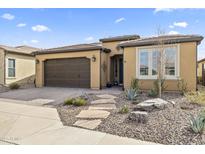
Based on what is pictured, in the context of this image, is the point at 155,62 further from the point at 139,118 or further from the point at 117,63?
the point at 139,118

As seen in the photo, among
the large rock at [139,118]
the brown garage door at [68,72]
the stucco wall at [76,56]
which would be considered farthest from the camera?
the brown garage door at [68,72]

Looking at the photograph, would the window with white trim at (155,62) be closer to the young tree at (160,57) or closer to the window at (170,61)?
the window at (170,61)

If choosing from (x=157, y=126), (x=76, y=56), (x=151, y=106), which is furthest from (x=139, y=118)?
(x=76, y=56)

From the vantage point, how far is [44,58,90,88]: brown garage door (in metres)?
14.2

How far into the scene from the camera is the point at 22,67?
59.9 ft

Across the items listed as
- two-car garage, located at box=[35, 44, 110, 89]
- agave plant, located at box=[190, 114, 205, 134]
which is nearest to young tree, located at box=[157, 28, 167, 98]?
two-car garage, located at box=[35, 44, 110, 89]

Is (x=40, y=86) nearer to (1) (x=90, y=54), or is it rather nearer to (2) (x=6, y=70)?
(2) (x=6, y=70)

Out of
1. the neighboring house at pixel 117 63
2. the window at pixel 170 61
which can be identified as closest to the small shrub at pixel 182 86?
the neighboring house at pixel 117 63

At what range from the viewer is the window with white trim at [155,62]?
432 inches

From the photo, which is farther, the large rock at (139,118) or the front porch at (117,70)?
the front porch at (117,70)

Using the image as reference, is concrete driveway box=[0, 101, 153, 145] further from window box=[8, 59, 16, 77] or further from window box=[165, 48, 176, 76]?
window box=[8, 59, 16, 77]

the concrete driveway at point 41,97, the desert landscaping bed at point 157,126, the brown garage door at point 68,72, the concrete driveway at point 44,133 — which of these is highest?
the brown garage door at point 68,72
